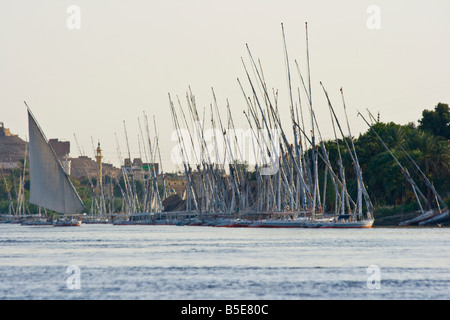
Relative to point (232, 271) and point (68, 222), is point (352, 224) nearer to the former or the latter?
point (232, 271)

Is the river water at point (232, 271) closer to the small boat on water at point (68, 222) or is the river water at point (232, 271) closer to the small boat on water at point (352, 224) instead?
the small boat on water at point (352, 224)

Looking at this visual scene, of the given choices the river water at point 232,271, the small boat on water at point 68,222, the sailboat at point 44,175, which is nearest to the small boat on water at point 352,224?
the river water at point 232,271

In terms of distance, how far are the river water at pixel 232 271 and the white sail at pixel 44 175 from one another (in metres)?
37.0

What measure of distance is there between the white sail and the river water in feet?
121

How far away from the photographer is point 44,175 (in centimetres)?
11800

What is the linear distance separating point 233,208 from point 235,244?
56.4 metres

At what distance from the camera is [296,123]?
4343 inches

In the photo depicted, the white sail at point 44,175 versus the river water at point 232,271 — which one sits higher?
the white sail at point 44,175

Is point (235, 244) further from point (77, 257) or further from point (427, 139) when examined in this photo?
point (427, 139)

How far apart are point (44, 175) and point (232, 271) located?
67.5 metres

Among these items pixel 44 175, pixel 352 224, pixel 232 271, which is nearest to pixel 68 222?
pixel 44 175

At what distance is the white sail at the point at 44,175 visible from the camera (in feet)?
386

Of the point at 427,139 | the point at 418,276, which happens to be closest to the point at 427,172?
the point at 427,139

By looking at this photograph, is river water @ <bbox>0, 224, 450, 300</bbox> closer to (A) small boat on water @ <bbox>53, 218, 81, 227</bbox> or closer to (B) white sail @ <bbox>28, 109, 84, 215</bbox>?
(B) white sail @ <bbox>28, 109, 84, 215</bbox>
